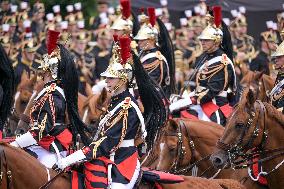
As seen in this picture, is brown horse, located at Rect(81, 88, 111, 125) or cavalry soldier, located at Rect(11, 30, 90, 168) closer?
cavalry soldier, located at Rect(11, 30, 90, 168)

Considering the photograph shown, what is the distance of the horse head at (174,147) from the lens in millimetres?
10672

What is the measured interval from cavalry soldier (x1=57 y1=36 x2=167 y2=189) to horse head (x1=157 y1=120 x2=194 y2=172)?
1500 millimetres

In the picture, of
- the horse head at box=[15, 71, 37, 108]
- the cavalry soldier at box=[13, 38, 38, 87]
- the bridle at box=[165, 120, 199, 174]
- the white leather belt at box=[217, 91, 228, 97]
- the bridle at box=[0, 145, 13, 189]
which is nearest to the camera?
the bridle at box=[0, 145, 13, 189]

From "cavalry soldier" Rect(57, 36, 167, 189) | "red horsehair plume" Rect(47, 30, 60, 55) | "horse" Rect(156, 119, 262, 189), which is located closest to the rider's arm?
"horse" Rect(156, 119, 262, 189)

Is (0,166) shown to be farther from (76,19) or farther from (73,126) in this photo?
(76,19)

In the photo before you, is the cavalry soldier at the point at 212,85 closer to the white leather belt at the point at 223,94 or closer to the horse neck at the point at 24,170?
the white leather belt at the point at 223,94

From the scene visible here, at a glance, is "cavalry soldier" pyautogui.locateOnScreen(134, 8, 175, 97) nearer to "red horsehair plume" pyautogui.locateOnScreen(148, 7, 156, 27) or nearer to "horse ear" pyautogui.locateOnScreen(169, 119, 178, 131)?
"red horsehair plume" pyautogui.locateOnScreen(148, 7, 156, 27)

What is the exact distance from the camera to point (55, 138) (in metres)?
10.3

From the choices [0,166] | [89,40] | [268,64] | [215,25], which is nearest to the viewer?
[0,166]

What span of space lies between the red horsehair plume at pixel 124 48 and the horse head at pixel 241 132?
4.47ft

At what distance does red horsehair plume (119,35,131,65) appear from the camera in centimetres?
923

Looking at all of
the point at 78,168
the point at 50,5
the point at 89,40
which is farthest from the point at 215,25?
the point at 50,5

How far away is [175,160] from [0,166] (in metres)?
2.95

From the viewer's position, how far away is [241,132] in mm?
9797
